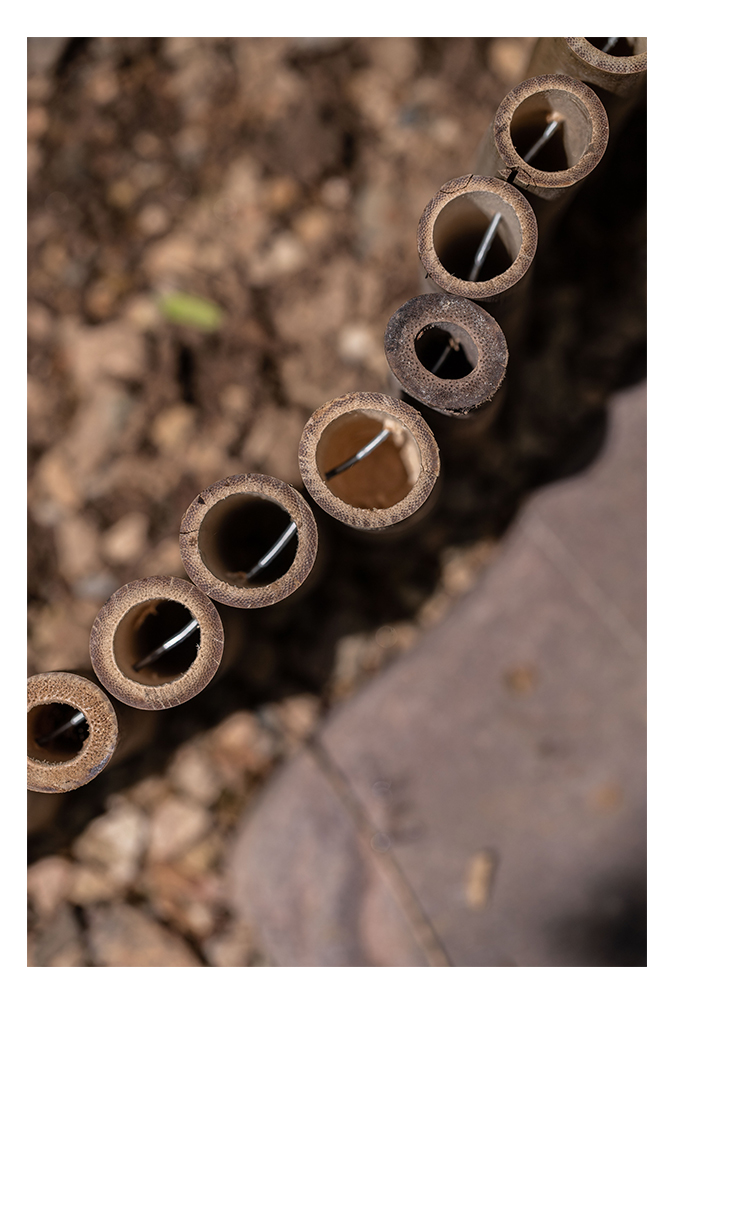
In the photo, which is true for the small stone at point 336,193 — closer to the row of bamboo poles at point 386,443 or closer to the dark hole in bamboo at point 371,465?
the row of bamboo poles at point 386,443

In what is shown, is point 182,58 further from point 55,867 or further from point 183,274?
point 55,867

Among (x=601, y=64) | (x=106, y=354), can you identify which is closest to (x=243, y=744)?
(x=106, y=354)

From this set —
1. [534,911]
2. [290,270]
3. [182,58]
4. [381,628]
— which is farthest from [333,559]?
[182,58]

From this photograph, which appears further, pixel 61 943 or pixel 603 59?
pixel 61 943

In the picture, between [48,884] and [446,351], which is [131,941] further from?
[446,351]

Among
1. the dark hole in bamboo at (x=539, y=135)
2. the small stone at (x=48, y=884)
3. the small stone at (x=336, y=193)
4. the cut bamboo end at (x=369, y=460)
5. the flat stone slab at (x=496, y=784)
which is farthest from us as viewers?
the small stone at (x=336, y=193)

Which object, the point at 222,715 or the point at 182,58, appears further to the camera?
the point at 182,58

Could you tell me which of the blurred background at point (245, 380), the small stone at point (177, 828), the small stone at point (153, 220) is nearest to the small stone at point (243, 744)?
the blurred background at point (245, 380)
